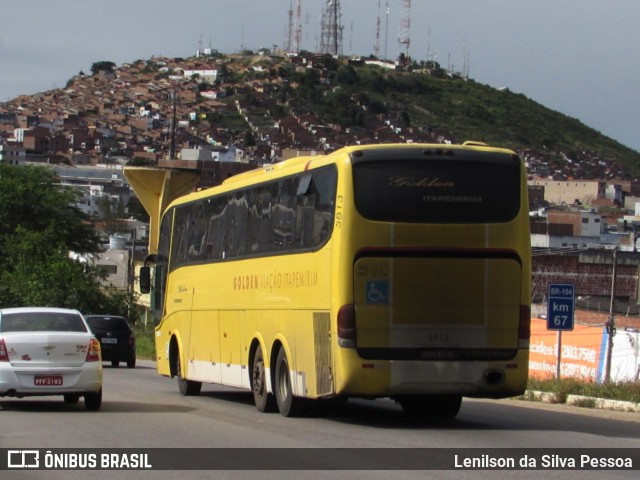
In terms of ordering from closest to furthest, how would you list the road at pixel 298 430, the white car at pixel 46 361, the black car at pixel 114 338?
the road at pixel 298 430
the white car at pixel 46 361
the black car at pixel 114 338

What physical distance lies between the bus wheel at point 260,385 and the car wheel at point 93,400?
2316 millimetres

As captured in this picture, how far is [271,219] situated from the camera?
20547 millimetres

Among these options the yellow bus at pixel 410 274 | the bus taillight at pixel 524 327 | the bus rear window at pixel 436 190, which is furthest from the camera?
the bus taillight at pixel 524 327

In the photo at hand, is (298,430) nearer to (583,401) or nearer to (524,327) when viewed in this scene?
(524,327)

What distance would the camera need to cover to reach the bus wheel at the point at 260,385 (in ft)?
67.7

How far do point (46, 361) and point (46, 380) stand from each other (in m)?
0.27

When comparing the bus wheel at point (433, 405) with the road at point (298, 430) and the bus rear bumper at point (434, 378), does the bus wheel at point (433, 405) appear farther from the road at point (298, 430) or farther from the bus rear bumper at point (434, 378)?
the bus rear bumper at point (434, 378)

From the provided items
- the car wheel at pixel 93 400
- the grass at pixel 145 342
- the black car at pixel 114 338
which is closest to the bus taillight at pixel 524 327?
the car wheel at pixel 93 400

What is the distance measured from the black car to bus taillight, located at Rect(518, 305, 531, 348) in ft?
79.7

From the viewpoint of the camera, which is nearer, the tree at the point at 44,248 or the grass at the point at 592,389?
the grass at the point at 592,389

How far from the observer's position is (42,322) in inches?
814

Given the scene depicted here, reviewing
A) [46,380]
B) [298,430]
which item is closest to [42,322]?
[46,380]
